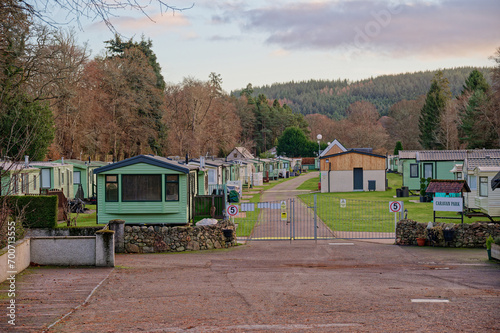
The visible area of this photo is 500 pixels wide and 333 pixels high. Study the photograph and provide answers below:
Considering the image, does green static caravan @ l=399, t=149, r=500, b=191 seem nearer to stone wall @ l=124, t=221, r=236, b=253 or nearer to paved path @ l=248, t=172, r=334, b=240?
paved path @ l=248, t=172, r=334, b=240

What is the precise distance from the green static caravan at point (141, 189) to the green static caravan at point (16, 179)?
114 inches

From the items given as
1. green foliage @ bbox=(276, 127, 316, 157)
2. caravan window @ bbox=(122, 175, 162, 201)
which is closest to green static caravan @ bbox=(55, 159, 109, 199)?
caravan window @ bbox=(122, 175, 162, 201)

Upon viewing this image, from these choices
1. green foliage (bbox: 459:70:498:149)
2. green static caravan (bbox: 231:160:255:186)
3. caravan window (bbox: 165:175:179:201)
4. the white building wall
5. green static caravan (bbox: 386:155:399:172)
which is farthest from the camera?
green static caravan (bbox: 386:155:399:172)

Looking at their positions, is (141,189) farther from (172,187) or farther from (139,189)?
(172,187)

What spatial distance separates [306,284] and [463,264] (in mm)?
5638

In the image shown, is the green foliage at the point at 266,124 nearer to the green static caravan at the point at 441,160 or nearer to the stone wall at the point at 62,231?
the green static caravan at the point at 441,160

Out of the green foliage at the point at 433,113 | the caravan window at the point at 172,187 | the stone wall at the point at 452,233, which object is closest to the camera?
the stone wall at the point at 452,233

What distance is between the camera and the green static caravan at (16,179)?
11637 millimetres

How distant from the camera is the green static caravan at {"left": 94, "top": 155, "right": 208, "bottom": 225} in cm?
2133

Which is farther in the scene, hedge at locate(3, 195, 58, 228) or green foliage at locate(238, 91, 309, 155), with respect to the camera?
green foliage at locate(238, 91, 309, 155)

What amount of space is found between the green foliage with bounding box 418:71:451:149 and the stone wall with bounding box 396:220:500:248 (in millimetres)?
68903

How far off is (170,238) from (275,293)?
746 cm

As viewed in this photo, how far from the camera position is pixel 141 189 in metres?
21.4

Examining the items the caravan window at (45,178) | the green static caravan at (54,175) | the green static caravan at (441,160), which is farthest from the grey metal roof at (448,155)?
the caravan window at (45,178)
